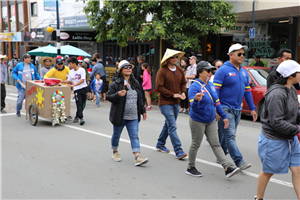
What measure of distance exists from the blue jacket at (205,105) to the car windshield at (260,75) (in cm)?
542

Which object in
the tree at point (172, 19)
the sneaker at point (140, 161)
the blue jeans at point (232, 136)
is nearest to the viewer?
the blue jeans at point (232, 136)

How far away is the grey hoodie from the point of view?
3.57 metres

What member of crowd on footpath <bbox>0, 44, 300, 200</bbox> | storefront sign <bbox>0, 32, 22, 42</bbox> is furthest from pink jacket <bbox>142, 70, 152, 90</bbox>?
storefront sign <bbox>0, 32, 22, 42</bbox>

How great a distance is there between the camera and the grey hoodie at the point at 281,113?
11.7 feet

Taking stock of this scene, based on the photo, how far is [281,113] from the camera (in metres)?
3.58

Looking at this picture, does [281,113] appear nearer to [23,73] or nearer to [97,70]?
[23,73]

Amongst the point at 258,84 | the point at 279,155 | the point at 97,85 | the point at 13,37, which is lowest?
the point at 97,85

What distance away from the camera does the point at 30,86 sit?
30.6ft

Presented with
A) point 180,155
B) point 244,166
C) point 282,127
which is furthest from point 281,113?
point 180,155

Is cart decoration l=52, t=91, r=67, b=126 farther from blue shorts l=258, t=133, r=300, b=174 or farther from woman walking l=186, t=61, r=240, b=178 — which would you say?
blue shorts l=258, t=133, r=300, b=174

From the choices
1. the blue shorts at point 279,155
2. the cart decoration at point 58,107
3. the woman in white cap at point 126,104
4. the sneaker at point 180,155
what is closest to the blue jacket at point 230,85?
the sneaker at point 180,155

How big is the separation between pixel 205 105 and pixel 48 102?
205 inches

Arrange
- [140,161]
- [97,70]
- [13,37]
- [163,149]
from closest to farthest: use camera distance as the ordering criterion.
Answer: [140,161], [163,149], [97,70], [13,37]

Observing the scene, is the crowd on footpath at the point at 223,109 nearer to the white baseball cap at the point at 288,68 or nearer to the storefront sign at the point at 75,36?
the white baseball cap at the point at 288,68
